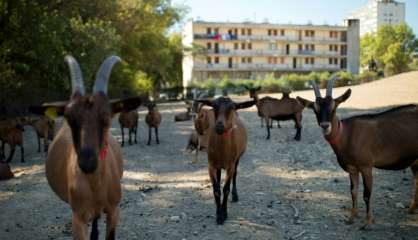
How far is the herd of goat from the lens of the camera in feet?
11.8

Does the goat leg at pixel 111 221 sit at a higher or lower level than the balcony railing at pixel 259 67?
lower

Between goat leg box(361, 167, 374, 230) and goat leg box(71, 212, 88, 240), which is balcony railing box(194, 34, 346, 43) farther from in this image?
goat leg box(71, 212, 88, 240)

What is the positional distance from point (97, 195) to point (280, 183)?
218 inches

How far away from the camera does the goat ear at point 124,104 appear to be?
3889 millimetres

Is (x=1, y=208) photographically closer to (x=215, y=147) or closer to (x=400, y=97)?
(x=215, y=147)

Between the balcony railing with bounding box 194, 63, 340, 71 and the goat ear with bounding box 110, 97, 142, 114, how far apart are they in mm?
73366

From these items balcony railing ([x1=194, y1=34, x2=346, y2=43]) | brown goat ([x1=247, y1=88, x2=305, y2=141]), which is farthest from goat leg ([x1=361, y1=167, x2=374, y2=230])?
balcony railing ([x1=194, y1=34, x2=346, y2=43])

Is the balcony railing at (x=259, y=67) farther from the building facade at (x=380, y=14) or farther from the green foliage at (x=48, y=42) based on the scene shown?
the building facade at (x=380, y=14)

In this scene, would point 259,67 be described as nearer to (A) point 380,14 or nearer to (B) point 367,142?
(B) point 367,142

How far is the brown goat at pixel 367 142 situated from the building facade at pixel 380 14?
151 meters

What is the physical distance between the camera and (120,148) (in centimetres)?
612

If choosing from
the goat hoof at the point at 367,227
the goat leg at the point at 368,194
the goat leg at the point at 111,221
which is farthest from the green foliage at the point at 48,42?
the goat hoof at the point at 367,227

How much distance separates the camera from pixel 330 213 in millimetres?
6867

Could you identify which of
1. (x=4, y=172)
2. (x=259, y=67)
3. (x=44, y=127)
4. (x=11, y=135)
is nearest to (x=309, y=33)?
(x=259, y=67)
